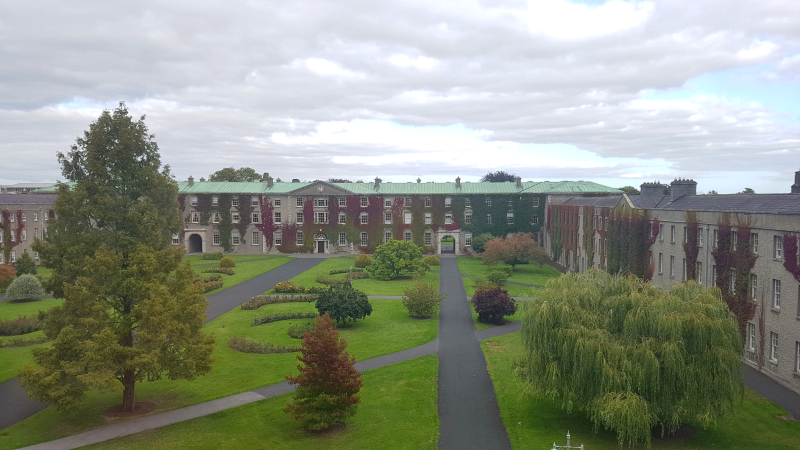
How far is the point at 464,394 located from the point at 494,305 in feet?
45.1

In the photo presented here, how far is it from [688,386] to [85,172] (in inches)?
1015

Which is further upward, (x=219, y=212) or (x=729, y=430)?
(x=219, y=212)

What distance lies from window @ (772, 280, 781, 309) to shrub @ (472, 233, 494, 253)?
1941 inches

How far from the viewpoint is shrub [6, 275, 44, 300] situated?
46000 mm

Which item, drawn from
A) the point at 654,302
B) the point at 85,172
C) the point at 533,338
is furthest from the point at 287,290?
the point at 654,302

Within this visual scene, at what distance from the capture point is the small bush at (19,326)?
3662cm

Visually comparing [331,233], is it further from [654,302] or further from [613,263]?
[654,302]

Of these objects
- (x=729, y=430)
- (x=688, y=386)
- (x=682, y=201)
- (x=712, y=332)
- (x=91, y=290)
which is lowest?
(x=729, y=430)

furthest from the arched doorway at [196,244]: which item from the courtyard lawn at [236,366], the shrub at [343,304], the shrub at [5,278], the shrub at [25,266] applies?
the shrub at [343,304]

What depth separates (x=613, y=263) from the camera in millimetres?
46031

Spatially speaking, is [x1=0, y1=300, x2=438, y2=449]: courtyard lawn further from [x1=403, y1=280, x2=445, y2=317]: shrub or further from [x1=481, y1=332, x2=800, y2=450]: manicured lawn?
[x1=481, y1=332, x2=800, y2=450]: manicured lawn

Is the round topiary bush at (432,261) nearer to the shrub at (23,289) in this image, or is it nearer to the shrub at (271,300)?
the shrub at (271,300)

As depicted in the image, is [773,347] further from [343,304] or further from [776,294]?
[343,304]

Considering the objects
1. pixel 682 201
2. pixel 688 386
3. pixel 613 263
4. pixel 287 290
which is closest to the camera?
pixel 688 386
